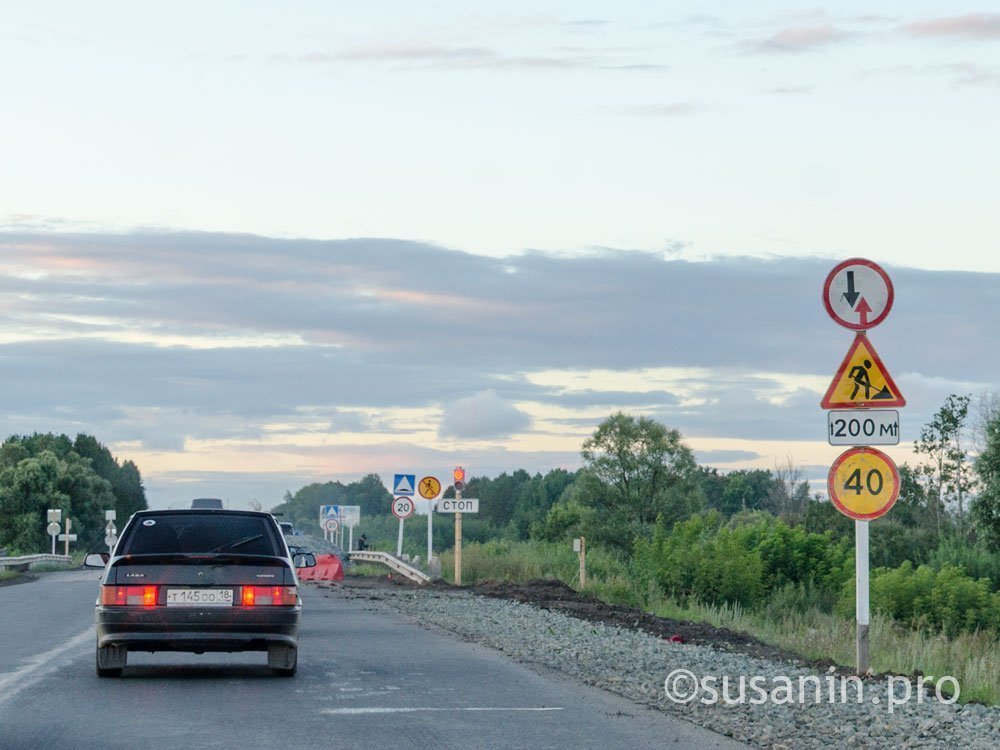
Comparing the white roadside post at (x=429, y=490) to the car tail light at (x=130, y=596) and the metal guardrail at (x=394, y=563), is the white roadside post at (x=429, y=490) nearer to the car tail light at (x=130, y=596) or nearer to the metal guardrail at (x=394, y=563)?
the metal guardrail at (x=394, y=563)

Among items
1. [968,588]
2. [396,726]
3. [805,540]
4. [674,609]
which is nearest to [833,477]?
[396,726]

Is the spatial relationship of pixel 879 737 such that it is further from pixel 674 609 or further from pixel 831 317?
pixel 674 609

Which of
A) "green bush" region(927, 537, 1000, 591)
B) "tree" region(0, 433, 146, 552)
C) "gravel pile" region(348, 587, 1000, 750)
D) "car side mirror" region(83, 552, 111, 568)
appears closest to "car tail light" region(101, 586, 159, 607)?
"car side mirror" region(83, 552, 111, 568)

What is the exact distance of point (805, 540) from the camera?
43219mm

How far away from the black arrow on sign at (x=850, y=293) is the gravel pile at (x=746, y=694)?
3597 mm

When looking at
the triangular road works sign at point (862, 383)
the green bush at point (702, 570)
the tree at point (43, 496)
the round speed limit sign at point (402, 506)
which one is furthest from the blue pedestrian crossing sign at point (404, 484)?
the tree at point (43, 496)

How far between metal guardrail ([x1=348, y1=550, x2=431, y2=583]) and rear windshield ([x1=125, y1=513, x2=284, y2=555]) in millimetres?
23748

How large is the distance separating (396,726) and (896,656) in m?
8.25

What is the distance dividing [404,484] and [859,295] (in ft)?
101

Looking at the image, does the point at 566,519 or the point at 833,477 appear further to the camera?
the point at 566,519

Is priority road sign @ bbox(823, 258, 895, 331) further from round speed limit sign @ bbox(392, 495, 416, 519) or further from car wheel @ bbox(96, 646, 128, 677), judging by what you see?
round speed limit sign @ bbox(392, 495, 416, 519)

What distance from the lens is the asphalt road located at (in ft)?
34.7

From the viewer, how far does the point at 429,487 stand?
136ft
